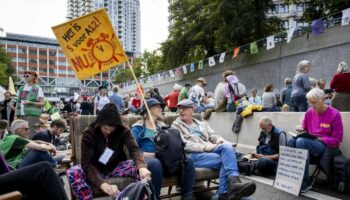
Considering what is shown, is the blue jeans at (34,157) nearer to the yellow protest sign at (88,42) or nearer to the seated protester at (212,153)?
the yellow protest sign at (88,42)

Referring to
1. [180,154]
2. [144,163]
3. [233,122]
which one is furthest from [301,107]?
[144,163]

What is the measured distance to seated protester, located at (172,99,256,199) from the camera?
468 cm

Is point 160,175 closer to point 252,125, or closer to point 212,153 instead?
point 212,153

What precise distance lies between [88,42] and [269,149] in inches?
145

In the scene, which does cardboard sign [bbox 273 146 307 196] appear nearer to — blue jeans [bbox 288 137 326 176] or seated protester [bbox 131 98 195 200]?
blue jeans [bbox 288 137 326 176]

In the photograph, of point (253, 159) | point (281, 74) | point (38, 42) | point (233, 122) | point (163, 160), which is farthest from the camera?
point (38, 42)

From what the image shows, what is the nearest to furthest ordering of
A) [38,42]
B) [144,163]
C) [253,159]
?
1. [144,163]
2. [253,159]
3. [38,42]

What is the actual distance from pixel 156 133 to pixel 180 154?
570 mm

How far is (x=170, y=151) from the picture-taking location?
4.74m

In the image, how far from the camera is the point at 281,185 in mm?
5777

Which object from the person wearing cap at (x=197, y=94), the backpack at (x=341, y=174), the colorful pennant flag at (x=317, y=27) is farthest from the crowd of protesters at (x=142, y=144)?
the colorful pennant flag at (x=317, y=27)

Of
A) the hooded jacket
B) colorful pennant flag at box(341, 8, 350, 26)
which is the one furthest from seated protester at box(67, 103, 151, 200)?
colorful pennant flag at box(341, 8, 350, 26)

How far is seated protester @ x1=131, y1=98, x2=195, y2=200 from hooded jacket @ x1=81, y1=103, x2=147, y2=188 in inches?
11.5

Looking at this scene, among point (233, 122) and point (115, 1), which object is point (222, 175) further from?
point (115, 1)
